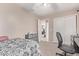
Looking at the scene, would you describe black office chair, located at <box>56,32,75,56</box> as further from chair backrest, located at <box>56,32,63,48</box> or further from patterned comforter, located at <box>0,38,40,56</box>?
patterned comforter, located at <box>0,38,40,56</box>

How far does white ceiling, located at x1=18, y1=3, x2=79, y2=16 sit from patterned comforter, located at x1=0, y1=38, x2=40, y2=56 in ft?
1.51

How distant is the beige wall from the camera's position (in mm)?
1738

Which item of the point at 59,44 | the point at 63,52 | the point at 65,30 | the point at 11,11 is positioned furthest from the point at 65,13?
the point at 11,11

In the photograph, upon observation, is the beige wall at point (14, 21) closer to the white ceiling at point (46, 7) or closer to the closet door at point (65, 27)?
the white ceiling at point (46, 7)

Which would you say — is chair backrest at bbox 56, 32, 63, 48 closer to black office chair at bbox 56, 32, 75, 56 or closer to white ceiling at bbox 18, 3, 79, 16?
black office chair at bbox 56, 32, 75, 56

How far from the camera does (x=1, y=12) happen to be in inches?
69.0

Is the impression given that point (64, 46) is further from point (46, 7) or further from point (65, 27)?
point (46, 7)

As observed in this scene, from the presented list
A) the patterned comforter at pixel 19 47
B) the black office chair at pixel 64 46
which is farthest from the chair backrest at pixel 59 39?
the patterned comforter at pixel 19 47

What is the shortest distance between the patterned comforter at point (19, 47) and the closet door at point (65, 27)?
33cm

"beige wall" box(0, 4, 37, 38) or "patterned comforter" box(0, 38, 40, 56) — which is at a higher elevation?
"beige wall" box(0, 4, 37, 38)

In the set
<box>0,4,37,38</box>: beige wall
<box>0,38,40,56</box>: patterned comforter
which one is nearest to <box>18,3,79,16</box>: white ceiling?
<box>0,4,37,38</box>: beige wall

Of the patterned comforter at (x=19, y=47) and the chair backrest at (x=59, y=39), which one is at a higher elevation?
the chair backrest at (x=59, y=39)

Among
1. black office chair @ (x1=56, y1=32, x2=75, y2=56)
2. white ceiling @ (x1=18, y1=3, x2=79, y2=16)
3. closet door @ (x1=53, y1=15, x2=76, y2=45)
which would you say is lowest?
black office chair @ (x1=56, y1=32, x2=75, y2=56)

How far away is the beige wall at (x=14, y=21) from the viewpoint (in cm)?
174
